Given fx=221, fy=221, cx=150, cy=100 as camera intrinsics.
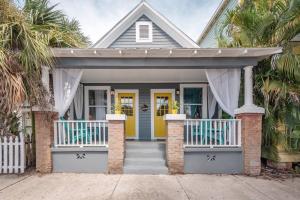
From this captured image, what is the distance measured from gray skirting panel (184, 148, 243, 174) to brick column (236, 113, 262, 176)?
0.24 meters

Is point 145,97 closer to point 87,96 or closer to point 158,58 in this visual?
point 87,96

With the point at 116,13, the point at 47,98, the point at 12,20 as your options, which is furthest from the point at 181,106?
the point at 116,13

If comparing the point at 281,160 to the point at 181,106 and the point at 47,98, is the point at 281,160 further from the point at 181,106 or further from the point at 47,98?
the point at 47,98

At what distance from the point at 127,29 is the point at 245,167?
24.5ft

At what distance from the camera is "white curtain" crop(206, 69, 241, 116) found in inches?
263

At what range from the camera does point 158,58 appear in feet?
21.4

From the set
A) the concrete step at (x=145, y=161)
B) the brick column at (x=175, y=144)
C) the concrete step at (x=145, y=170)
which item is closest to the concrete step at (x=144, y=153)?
the concrete step at (x=145, y=161)

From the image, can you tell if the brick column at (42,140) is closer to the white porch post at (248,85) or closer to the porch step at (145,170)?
the porch step at (145,170)

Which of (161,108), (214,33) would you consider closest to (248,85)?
(161,108)

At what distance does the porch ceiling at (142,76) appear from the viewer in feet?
26.2

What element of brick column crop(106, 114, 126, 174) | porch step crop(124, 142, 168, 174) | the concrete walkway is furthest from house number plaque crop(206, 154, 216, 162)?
brick column crop(106, 114, 126, 174)

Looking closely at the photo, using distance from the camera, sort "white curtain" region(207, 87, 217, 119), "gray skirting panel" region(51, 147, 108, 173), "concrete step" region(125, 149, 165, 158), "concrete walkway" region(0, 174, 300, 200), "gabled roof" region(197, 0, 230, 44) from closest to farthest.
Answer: "concrete walkway" region(0, 174, 300, 200)
"gray skirting panel" region(51, 147, 108, 173)
"concrete step" region(125, 149, 165, 158)
"white curtain" region(207, 87, 217, 119)
"gabled roof" region(197, 0, 230, 44)

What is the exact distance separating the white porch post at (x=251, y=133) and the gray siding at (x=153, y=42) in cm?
477

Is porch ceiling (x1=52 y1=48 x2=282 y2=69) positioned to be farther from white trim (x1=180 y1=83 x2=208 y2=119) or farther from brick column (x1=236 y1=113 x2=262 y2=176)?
white trim (x1=180 y1=83 x2=208 y2=119)
